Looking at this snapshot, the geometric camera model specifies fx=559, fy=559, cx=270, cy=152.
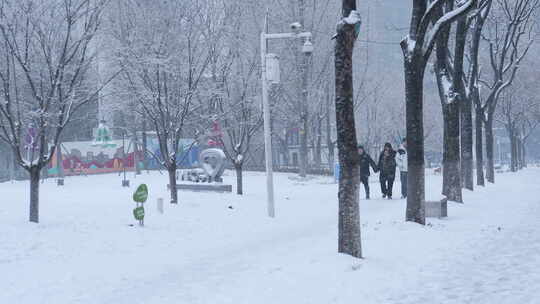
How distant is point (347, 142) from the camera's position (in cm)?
811

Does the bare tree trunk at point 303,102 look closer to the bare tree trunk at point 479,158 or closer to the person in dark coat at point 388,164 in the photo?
the bare tree trunk at point 479,158

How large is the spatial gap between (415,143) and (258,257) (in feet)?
14.9

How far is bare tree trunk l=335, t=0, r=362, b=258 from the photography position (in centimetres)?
812

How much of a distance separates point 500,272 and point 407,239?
2641 millimetres

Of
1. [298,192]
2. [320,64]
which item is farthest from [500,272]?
[320,64]

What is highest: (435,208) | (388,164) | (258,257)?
(388,164)

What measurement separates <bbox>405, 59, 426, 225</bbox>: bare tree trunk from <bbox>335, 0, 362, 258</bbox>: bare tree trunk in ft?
12.1

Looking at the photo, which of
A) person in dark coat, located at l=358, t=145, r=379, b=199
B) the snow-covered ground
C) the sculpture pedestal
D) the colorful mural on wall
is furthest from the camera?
the colorful mural on wall

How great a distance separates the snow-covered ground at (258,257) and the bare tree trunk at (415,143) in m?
0.51

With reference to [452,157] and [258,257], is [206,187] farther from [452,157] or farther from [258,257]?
[258,257]

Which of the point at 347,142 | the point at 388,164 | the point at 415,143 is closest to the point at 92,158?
the point at 388,164

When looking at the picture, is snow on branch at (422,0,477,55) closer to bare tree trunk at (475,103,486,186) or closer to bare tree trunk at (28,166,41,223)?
bare tree trunk at (28,166,41,223)

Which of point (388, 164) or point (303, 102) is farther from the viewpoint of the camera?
point (303, 102)

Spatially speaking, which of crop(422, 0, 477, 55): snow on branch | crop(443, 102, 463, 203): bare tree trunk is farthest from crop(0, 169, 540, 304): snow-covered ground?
crop(422, 0, 477, 55): snow on branch
